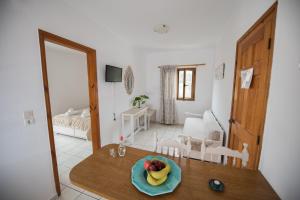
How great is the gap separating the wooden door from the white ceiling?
2.26ft

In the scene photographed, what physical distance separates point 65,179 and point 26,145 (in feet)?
3.17

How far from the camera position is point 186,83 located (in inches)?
→ 168

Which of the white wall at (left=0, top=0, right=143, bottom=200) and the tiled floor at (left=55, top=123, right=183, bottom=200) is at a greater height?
the white wall at (left=0, top=0, right=143, bottom=200)

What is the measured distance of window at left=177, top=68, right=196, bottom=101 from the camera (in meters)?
4.18

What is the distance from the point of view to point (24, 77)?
1.25 meters

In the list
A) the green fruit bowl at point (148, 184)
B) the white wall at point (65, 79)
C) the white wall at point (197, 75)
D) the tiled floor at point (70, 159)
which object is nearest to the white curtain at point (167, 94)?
the white wall at point (197, 75)

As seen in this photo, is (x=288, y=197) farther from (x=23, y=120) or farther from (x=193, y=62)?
(x=193, y=62)

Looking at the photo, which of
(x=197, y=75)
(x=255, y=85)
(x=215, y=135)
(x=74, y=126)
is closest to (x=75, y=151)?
(x=74, y=126)

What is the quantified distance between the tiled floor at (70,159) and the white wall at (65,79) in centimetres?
141

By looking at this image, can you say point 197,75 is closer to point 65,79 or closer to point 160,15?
point 160,15

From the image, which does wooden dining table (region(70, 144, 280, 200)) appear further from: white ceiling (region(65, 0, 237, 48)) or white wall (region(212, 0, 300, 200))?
white ceiling (region(65, 0, 237, 48))

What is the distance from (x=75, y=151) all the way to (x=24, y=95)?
1.86 metres

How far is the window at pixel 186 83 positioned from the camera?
418 cm

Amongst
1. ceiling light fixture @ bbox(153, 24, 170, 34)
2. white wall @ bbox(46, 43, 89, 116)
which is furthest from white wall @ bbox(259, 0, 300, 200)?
white wall @ bbox(46, 43, 89, 116)
